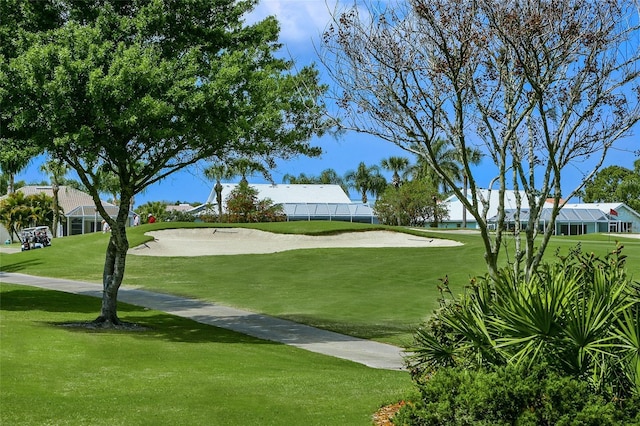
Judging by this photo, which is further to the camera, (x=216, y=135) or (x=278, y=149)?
(x=278, y=149)

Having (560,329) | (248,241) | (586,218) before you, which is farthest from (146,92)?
(586,218)

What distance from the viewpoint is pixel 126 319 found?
19.3m

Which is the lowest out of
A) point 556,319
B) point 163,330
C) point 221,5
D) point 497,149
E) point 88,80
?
point 163,330

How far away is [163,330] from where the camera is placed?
17.6 m

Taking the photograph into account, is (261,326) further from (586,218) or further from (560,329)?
(586,218)

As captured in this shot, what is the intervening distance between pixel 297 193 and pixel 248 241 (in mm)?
40243

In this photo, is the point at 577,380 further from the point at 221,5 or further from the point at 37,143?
the point at 221,5

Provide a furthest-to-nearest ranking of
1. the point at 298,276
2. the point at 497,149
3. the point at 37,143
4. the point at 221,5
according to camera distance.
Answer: the point at 298,276, the point at 221,5, the point at 37,143, the point at 497,149

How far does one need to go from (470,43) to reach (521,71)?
86cm

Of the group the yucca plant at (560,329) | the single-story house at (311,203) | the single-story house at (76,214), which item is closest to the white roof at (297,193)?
the single-story house at (311,203)

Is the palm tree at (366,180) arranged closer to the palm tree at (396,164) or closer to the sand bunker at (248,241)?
the palm tree at (396,164)

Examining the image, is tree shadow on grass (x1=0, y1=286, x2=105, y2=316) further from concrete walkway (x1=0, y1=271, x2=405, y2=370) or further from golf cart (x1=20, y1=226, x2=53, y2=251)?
golf cart (x1=20, y1=226, x2=53, y2=251)

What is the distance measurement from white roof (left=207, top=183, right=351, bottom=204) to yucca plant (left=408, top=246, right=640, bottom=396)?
7271cm

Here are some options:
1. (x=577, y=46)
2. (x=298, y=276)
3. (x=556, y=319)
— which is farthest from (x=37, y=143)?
(x=298, y=276)
